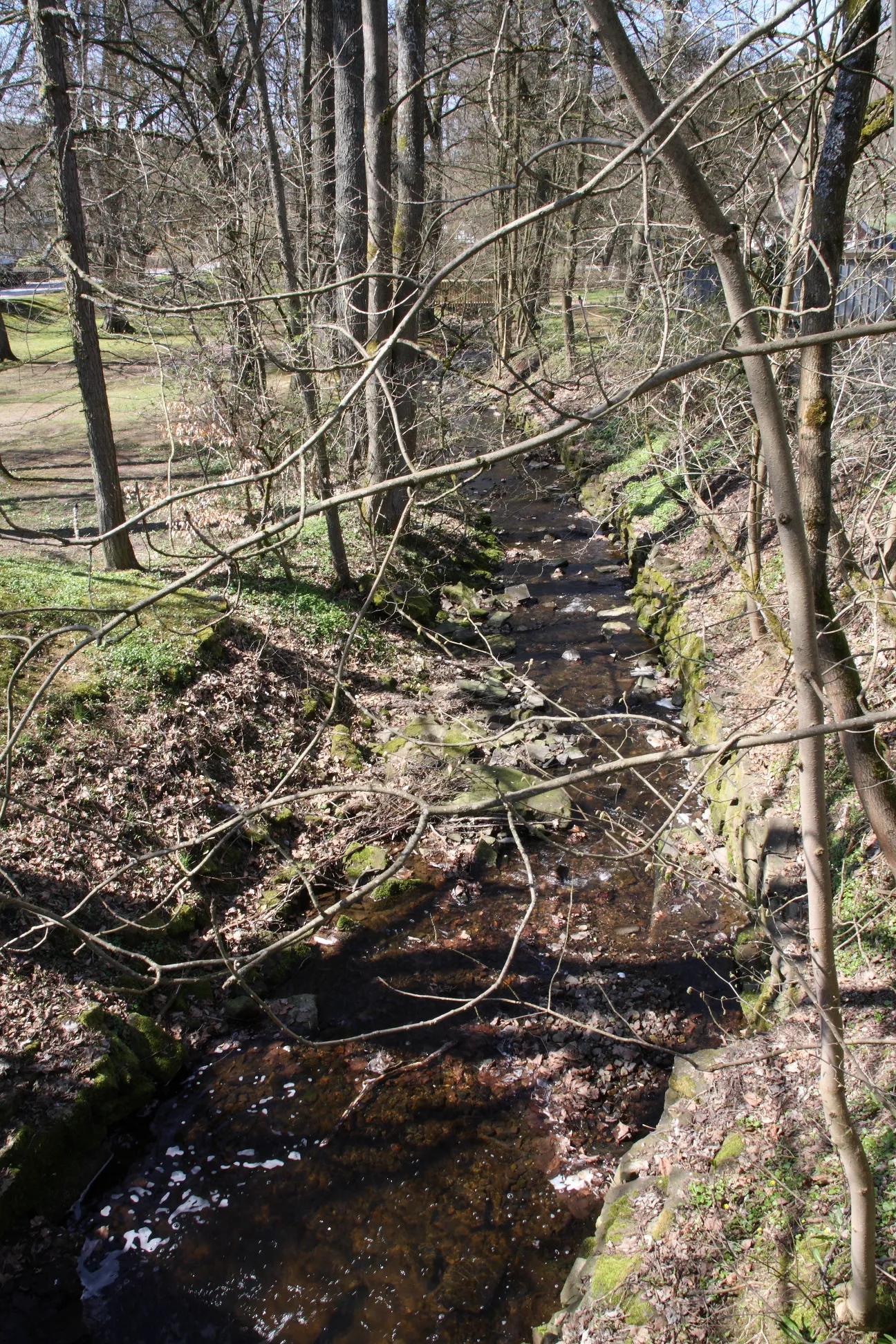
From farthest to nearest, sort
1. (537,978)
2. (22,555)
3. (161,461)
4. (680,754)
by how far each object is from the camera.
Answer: (161,461), (22,555), (537,978), (680,754)

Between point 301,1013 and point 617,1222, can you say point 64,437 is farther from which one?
point 617,1222

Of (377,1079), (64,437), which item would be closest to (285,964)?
(377,1079)

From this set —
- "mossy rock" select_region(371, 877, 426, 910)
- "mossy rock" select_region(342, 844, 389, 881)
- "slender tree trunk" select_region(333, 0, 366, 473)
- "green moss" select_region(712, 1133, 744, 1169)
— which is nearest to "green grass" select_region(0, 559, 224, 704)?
"mossy rock" select_region(342, 844, 389, 881)

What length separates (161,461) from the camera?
14125 mm

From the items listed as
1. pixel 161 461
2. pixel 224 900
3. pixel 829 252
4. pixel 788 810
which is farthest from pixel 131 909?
pixel 161 461

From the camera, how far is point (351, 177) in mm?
10836

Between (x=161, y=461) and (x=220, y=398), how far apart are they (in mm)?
5608

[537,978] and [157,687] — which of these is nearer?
[537,978]

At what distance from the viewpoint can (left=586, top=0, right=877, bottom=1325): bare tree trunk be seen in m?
2.34

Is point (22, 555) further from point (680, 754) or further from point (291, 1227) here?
point (680, 754)

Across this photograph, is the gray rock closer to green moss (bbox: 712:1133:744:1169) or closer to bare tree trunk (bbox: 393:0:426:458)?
green moss (bbox: 712:1133:744:1169)

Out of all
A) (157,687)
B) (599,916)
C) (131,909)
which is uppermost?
(157,687)

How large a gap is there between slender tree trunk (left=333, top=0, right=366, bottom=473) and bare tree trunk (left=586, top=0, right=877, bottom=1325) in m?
7.61

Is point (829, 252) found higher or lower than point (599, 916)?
higher
